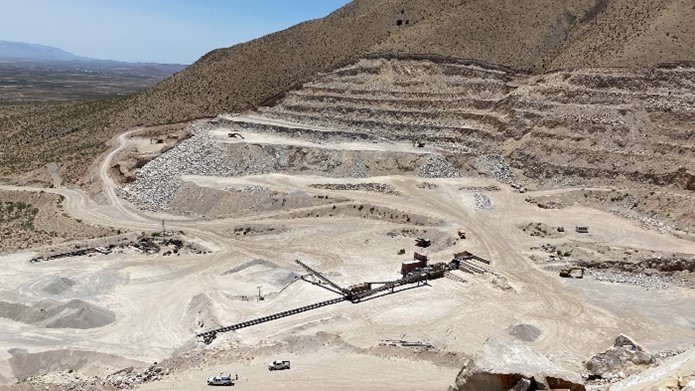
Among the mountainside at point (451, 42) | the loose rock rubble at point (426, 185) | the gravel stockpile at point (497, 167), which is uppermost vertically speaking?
the mountainside at point (451, 42)

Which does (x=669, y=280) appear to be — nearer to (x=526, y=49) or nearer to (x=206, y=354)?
(x=206, y=354)

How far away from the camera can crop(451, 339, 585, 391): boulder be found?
1316 centimetres

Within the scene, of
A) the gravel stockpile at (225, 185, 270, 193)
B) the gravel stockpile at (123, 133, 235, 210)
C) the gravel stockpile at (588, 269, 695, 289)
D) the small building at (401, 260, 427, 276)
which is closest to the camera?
the gravel stockpile at (588, 269, 695, 289)

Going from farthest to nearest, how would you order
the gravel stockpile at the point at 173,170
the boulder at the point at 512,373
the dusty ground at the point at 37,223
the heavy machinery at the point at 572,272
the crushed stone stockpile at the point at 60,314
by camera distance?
the gravel stockpile at the point at 173,170 → the dusty ground at the point at 37,223 → the heavy machinery at the point at 572,272 → the crushed stone stockpile at the point at 60,314 → the boulder at the point at 512,373

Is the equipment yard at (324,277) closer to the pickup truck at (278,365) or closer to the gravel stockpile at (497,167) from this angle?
the gravel stockpile at (497,167)

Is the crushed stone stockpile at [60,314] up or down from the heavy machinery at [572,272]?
down

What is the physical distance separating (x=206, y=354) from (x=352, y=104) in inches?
1812

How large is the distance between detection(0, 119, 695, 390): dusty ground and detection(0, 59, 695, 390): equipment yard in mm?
136

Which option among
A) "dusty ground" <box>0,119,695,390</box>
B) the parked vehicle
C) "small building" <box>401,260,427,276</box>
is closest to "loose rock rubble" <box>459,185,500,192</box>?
"dusty ground" <box>0,119,695,390</box>

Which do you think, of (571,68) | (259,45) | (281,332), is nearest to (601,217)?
(571,68)

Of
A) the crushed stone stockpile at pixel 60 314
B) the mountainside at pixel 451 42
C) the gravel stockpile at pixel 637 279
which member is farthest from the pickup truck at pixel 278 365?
the mountainside at pixel 451 42

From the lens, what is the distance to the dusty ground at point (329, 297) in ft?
91.2

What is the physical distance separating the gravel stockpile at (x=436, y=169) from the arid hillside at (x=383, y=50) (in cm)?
2035

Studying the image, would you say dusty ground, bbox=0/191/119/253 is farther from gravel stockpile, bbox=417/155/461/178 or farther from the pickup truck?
gravel stockpile, bbox=417/155/461/178
